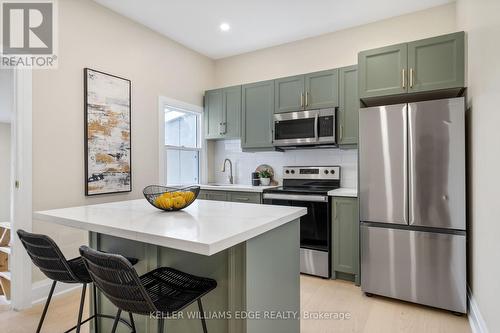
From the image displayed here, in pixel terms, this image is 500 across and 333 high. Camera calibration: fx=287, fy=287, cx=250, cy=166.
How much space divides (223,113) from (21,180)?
2466mm

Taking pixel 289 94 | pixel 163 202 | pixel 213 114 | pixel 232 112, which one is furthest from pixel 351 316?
pixel 213 114

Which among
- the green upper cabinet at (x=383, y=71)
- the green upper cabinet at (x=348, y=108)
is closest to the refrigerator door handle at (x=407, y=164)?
the green upper cabinet at (x=383, y=71)

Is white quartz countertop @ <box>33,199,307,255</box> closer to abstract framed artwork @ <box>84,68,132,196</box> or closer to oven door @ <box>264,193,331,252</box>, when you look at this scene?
abstract framed artwork @ <box>84,68,132,196</box>

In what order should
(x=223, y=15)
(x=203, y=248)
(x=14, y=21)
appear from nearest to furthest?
1. (x=203, y=248)
2. (x=14, y=21)
3. (x=223, y=15)

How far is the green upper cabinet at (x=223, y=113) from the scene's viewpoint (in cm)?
399

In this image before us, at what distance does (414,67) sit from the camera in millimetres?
2607

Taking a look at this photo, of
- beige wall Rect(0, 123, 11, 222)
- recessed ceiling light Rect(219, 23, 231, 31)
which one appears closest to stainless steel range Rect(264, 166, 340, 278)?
recessed ceiling light Rect(219, 23, 231, 31)

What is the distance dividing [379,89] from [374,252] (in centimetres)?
151

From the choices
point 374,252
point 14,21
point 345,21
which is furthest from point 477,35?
point 14,21

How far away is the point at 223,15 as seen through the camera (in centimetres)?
320

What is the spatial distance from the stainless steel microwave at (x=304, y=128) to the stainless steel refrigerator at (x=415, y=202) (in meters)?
0.62

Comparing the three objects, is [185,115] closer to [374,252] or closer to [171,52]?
[171,52]

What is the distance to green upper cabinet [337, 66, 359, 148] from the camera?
10.3 feet

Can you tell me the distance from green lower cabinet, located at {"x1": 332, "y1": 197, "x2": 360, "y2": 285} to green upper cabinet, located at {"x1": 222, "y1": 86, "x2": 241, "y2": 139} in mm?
1716
